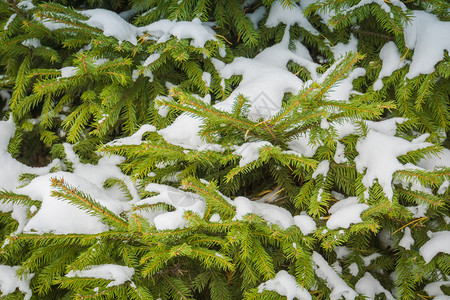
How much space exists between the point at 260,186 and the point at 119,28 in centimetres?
137

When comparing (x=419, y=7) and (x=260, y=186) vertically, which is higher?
(x=419, y=7)

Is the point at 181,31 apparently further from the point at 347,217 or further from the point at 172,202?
the point at 347,217

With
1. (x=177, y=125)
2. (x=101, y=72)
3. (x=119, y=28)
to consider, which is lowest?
(x=177, y=125)

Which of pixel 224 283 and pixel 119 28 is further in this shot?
pixel 119 28

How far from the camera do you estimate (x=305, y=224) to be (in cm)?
162

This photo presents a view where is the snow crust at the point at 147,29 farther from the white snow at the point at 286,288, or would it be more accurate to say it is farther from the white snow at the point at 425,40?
the white snow at the point at 286,288

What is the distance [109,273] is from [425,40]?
7.50 feet

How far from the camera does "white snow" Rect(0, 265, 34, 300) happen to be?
1.66 m

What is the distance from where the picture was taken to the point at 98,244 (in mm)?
1494

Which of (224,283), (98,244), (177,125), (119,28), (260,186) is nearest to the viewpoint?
(98,244)

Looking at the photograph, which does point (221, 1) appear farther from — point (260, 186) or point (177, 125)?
point (260, 186)

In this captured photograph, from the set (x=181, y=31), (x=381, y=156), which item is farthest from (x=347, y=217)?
(x=181, y=31)

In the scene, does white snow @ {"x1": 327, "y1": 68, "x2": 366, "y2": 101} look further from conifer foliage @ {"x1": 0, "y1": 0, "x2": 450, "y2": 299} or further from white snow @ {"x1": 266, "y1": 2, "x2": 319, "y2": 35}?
white snow @ {"x1": 266, "y1": 2, "x2": 319, "y2": 35}

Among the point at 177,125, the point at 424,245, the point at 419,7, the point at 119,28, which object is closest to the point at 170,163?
the point at 177,125
